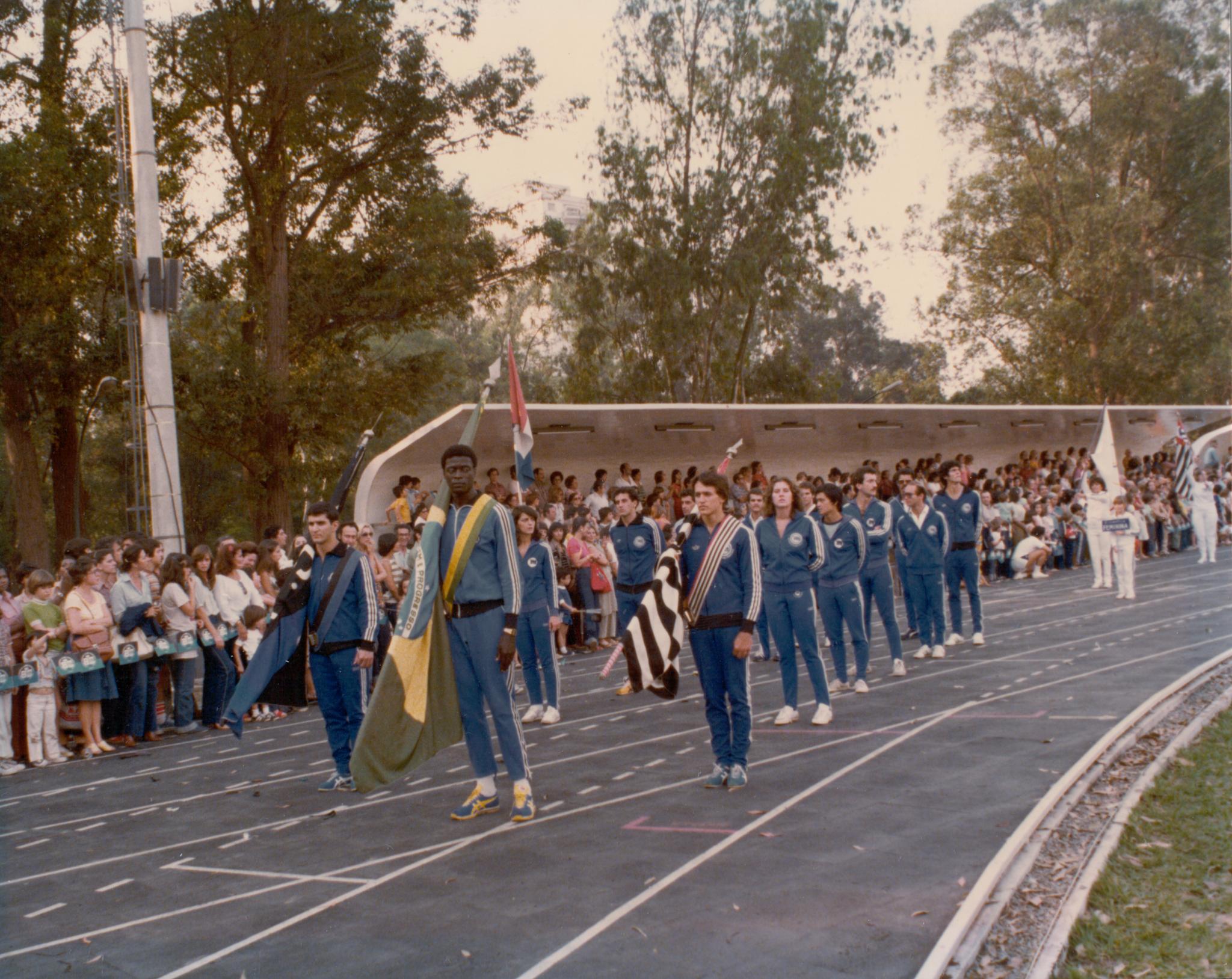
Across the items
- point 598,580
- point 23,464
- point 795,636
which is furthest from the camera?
point 23,464

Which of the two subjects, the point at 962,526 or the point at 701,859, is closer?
the point at 701,859

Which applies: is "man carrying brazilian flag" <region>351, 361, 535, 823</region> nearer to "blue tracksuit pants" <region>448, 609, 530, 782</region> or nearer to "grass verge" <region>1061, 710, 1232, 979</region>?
"blue tracksuit pants" <region>448, 609, 530, 782</region>

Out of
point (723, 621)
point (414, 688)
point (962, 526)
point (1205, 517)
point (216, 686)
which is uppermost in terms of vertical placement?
point (962, 526)

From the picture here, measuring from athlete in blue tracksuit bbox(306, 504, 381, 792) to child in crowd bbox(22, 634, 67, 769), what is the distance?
3.57 meters

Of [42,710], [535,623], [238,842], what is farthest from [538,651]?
[42,710]

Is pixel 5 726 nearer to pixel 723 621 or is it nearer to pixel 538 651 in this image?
pixel 538 651

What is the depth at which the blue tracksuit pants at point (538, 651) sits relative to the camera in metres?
10.8

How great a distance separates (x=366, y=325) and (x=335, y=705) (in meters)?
20.2

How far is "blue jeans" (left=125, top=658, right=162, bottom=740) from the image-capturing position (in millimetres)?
11398

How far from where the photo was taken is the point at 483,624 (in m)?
7.04

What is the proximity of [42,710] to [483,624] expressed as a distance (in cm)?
570

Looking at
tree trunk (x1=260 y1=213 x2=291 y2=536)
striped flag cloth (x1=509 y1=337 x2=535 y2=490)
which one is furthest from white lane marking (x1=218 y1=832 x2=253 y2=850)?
tree trunk (x1=260 y1=213 x2=291 y2=536)

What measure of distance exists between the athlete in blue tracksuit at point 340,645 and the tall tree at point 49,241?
15728mm

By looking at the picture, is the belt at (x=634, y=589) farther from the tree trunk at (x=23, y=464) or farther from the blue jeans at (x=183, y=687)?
the tree trunk at (x=23, y=464)
